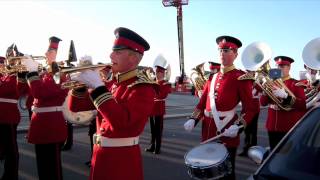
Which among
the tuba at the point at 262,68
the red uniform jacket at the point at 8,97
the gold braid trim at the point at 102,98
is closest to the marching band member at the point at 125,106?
the gold braid trim at the point at 102,98

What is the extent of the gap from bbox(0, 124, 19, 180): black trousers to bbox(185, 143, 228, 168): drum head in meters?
2.80

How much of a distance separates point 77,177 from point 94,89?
3.85m

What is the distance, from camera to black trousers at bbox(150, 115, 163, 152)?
337 inches

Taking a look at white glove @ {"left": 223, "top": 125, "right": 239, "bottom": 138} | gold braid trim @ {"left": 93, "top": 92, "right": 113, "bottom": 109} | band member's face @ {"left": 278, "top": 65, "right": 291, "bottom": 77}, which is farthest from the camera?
band member's face @ {"left": 278, "top": 65, "right": 291, "bottom": 77}

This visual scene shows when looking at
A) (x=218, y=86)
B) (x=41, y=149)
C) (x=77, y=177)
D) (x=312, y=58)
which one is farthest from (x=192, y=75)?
(x=41, y=149)

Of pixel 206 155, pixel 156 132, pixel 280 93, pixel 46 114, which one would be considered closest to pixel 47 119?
pixel 46 114

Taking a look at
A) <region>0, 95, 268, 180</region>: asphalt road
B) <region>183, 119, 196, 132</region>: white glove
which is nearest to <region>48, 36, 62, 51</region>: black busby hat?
<region>183, 119, 196, 132</region>: white glove

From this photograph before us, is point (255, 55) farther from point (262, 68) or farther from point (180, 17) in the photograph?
point (180, 17)

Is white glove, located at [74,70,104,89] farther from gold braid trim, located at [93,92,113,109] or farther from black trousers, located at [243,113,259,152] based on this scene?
black trousers, located at [243,113,259,152]

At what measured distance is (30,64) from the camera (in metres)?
4.90

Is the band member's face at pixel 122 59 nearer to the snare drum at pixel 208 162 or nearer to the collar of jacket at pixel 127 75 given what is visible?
the collar of jacket at pixel 127 75

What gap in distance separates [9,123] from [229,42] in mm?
3206

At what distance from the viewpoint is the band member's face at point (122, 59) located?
311 cm

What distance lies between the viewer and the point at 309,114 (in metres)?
3.06
